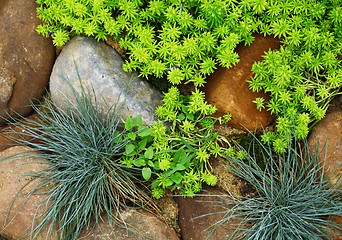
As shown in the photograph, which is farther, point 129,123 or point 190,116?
point 190,116

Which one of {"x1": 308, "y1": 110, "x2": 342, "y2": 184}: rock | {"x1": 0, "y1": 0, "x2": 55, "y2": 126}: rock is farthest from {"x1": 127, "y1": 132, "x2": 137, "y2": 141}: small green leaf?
{"x1": 308, "y1": 110, "x2": 342, "y2": 184}: rock

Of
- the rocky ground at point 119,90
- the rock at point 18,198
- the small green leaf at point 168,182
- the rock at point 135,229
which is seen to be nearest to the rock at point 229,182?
the rocky ground at point 119,90

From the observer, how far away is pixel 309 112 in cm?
312

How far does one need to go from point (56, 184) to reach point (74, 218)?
1.37ft

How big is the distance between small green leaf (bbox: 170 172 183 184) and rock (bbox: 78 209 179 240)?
0.48 meters

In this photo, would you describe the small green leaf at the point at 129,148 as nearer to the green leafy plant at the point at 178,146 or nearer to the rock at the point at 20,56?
the green leafy plant at the point at 178,146

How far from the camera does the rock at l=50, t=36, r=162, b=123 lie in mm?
3145

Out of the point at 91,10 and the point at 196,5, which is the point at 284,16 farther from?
the point at 91,10

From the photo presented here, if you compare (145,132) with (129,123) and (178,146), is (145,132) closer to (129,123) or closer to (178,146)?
(129,123)

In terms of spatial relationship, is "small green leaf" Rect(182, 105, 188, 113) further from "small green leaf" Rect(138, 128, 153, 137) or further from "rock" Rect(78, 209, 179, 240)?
"rock" Rect(78, 209, 179, 240)

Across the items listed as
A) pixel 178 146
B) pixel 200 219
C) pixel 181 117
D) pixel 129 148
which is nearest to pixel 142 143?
pixel 129 148

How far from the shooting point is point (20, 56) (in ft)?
11.2

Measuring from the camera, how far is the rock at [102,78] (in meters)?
3.14

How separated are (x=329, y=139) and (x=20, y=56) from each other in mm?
3548
